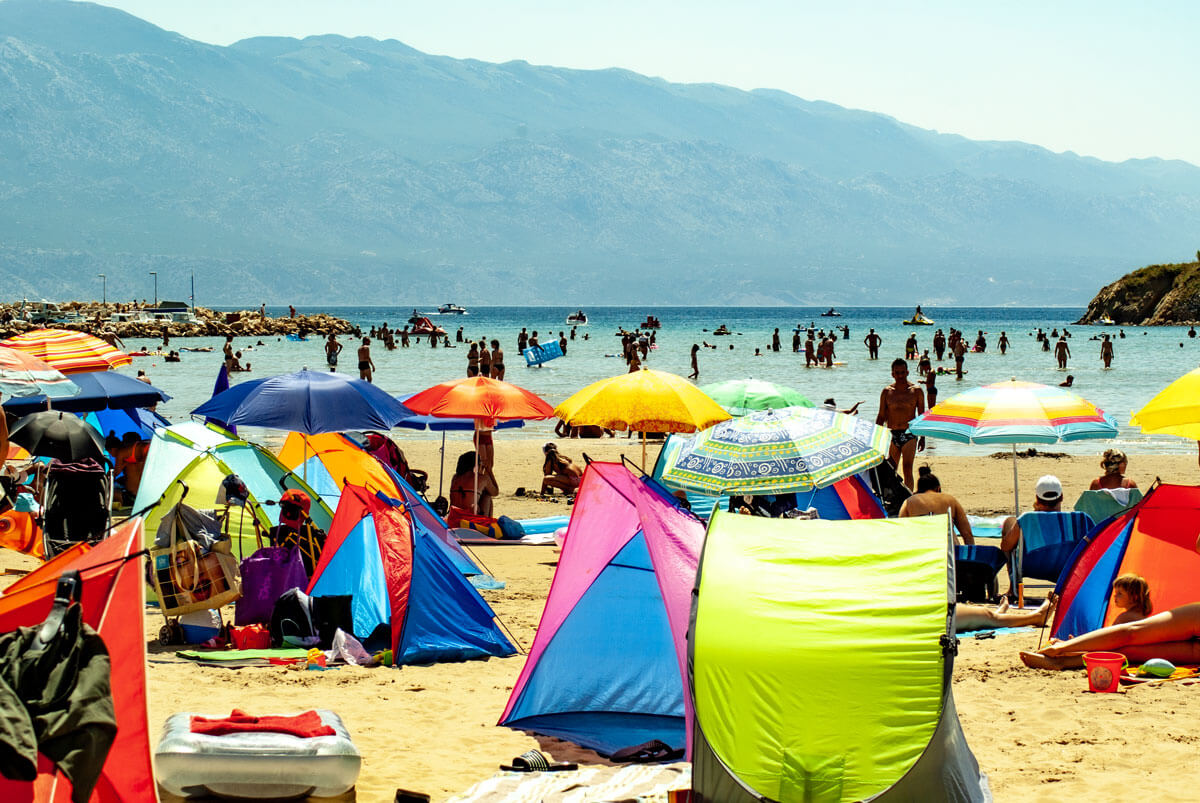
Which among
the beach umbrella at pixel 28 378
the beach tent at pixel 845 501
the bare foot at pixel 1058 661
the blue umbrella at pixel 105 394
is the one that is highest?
the beach umbrella at pixel 28 378

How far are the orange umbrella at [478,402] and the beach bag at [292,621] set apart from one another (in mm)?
4118

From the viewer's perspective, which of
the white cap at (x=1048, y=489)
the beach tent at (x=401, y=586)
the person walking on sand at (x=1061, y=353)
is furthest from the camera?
the person walking on sand at (x=1061, y=353)

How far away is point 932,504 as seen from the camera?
9.20 m

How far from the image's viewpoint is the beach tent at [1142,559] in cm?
746

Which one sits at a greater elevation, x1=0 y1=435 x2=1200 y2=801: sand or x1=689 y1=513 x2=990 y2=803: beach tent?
x1=689 y1=513 x2=990 y2=803: beach tent

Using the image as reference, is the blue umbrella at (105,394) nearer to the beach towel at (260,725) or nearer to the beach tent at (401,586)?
A: the beach tent at (401,586)

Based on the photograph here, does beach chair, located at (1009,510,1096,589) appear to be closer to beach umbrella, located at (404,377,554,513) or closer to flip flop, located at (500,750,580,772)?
flip flop, located at (500,750,580,772)

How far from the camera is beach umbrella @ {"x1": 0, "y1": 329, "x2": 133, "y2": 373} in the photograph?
13.0 m

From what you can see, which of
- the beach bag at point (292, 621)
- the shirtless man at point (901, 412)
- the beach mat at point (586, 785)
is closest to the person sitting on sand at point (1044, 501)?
the shirtless man at point (901, 412)

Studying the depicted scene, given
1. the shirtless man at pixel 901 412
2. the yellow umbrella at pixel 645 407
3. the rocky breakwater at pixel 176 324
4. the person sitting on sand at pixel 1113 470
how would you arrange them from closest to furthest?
the person sitting on sand at pixel 1113 470 < the yellow umbrella at pixel 645 407 < the shirtless man at pixel 901 412 < the rocky breakwater at pixel 176 324

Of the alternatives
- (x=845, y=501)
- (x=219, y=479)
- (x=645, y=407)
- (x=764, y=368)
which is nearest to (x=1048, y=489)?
(x=845, y=501)

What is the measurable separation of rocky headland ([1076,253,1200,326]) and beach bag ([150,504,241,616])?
3115 inches

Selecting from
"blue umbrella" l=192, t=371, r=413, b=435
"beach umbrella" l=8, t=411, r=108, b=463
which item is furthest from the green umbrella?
"beach umbrella" l=8, t=411, r=108, b=463

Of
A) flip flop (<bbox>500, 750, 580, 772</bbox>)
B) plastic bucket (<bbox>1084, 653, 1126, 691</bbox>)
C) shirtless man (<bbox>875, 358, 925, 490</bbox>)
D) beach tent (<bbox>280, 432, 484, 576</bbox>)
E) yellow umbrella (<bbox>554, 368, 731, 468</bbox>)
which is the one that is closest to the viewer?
flip flop (<bbox>500, 750, 580, 772</bbox>)
